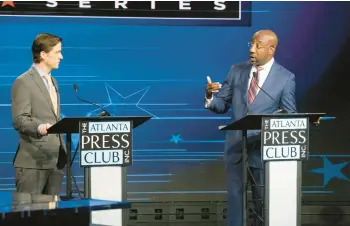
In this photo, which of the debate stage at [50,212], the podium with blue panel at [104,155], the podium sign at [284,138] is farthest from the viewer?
the podium sign at [284,138]

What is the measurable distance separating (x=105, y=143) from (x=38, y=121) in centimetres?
51

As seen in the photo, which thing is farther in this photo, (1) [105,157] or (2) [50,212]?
(1) [105,157]

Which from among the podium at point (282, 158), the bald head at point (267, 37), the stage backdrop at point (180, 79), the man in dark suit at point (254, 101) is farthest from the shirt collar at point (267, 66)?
the stage backdrop at point (180, 79)

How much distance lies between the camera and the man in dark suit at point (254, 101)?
557cm

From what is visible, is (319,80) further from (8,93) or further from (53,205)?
(53,205)

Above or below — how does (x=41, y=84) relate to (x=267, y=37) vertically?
below

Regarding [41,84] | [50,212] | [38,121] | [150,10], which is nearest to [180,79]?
[150,10]

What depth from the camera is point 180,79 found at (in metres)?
7.06

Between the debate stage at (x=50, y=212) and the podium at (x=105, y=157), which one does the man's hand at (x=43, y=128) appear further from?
the debate stage at (x=50, y=212)

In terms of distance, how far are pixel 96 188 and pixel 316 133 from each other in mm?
3001

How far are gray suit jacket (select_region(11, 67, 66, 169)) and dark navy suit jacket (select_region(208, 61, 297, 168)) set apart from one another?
1176mm

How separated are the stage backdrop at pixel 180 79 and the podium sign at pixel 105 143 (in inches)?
81.5

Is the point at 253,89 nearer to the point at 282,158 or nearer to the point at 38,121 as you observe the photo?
the point at 282,158

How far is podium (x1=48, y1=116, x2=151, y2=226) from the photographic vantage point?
15.8 feet
